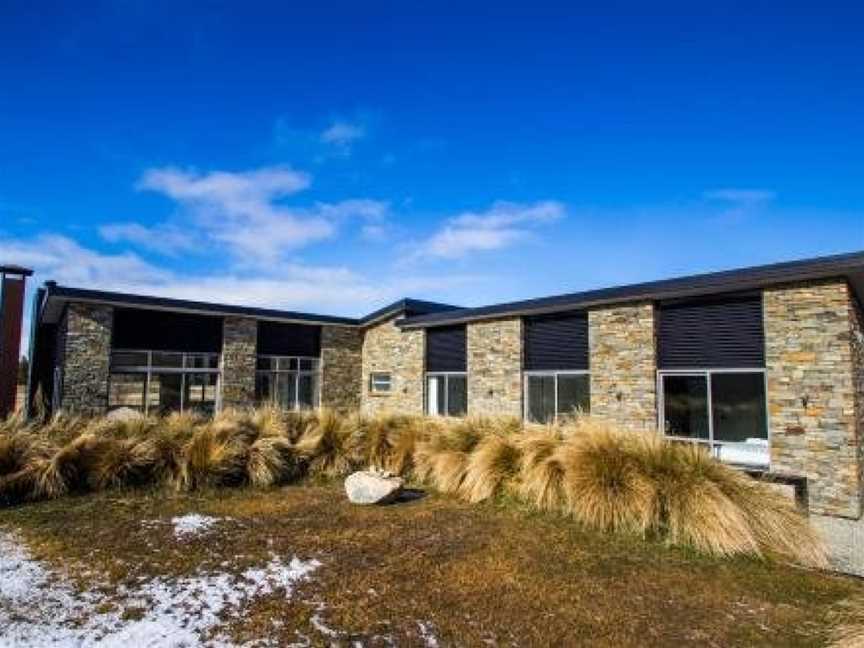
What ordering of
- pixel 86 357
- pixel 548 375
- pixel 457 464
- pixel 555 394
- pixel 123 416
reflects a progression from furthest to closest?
pixel 86 357 < pixel 548 375 < pixel 555 394 < pixel 123 416 < pixel 457 464

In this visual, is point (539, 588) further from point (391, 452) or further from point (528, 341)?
point (528, 341)

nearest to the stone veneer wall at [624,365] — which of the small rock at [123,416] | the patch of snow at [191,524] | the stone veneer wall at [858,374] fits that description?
the stone veneer wall at [858,374]

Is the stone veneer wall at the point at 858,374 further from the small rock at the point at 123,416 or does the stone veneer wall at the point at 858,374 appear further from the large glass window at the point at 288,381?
the large glass window at the point at 288,381

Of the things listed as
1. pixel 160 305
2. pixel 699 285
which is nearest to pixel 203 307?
pixel 160 305

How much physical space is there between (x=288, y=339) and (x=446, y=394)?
20.4 ft

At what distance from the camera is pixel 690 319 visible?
438 inches

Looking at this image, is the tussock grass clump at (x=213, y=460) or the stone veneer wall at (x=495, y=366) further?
the stone veneer wall at (x=495, y=366)

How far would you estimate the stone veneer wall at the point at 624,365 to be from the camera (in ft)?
38.0

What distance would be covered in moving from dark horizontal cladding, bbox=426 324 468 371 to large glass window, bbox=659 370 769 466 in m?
6.46

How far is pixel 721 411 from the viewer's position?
34.4 ft

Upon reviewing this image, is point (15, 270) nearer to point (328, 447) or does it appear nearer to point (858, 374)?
point (328, 447)

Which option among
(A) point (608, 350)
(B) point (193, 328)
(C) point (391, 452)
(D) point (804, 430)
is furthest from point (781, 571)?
(B) point (193, 328)

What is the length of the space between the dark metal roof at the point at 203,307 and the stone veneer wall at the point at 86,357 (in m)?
0.36

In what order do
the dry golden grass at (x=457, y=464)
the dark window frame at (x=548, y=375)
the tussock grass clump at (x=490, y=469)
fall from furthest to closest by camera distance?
the dark window frame at (x=548, y=375)
the tussock grass clump at (x=490, y=469)
the dry golden grass at (x=457, y=464)
